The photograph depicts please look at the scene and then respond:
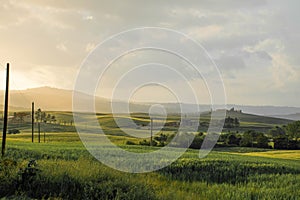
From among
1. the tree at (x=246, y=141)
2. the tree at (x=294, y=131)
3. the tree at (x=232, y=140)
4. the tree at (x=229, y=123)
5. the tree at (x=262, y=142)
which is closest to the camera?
the tree at (x=262, y=142)

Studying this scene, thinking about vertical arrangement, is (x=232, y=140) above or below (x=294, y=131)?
below

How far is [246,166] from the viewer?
2564cm

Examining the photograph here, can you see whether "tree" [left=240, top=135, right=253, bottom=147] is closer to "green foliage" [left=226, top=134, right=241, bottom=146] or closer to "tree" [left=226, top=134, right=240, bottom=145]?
"green foliage" [left=226, top=134, right=241, bottom=146]

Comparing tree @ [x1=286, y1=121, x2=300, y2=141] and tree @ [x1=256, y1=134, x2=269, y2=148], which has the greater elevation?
tree @ [x1=286, y1=121, x2=300, y2=141]

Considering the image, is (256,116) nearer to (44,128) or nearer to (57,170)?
(44,128)

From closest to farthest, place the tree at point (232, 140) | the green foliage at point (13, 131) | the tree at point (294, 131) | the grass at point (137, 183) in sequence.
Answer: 1. the grass at point (137, 183)
2. the tree at point (232, 140)
3. the tree at point (294, 131)
4. the green foliage at point (13, 131)

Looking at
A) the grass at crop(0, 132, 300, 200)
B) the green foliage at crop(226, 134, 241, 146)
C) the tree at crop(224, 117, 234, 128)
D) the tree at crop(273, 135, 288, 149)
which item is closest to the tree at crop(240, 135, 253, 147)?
the green foliage at crop(226, 134, 241, 146)

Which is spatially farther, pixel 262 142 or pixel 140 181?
pixel 262 142

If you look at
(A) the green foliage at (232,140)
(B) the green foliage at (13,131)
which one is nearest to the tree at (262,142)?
(A) the green foliage at (232,140)

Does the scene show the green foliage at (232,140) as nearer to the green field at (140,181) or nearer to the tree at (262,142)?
the tree at (262,142)

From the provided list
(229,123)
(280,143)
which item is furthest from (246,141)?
(229,123)

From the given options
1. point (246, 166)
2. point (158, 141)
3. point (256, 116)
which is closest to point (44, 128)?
point (158, 141)

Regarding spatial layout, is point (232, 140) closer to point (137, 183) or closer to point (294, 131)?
point (294, 131)

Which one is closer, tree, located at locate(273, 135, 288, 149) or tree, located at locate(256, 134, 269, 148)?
tree, located at locate(256, 134, 269, 148)
